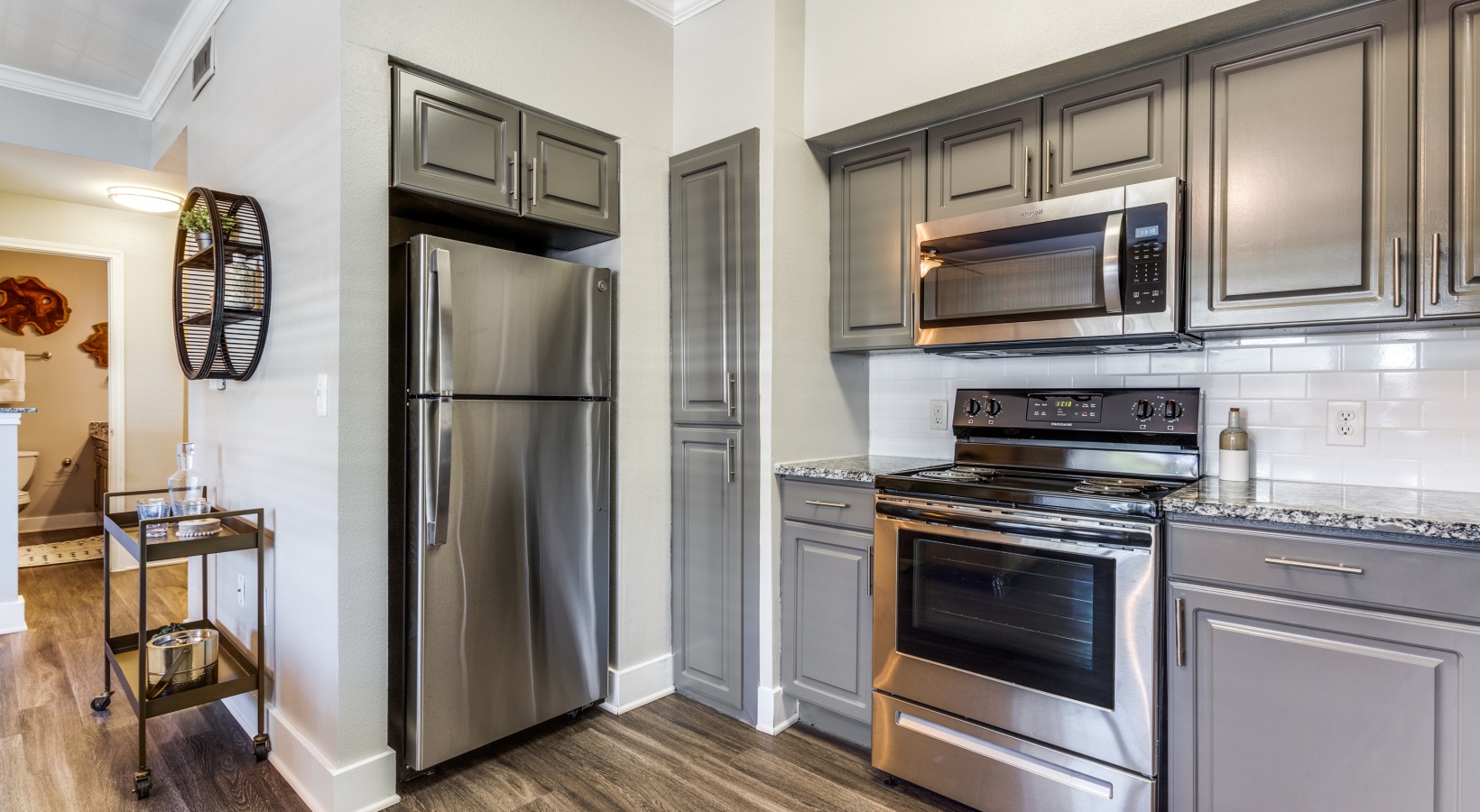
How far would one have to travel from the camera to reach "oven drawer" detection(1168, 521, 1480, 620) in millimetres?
1438

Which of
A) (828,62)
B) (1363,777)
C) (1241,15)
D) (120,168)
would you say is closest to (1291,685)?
(1363,777)

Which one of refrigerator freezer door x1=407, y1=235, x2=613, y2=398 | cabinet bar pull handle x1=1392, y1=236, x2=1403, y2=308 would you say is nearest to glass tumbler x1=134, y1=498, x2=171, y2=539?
refrigerator freezer door x1=407, y1=235, x2=613, y2=398

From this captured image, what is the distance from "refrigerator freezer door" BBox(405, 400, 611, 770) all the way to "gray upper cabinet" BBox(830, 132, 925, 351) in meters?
0.98

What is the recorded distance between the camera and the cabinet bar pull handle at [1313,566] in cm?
152

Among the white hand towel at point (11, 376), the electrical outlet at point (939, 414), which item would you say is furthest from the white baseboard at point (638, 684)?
the white hand towel at point (11, 376)

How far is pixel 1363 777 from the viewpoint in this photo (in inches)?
60.0

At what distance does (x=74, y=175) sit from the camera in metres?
4.05

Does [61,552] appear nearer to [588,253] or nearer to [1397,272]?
[588,253]

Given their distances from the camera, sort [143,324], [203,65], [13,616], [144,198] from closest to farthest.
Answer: [203,65]
[13,616]
[144,198]
[143,324]

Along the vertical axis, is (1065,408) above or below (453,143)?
below

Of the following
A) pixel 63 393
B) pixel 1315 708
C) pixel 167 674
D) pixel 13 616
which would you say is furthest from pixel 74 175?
pixel 1315 708

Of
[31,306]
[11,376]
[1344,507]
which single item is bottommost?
[1344,507]

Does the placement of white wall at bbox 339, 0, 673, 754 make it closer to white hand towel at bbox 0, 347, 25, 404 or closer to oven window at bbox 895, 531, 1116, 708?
oven window at bbox 895, 531, 1116, 708

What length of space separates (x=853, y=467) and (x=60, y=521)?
279 inches
